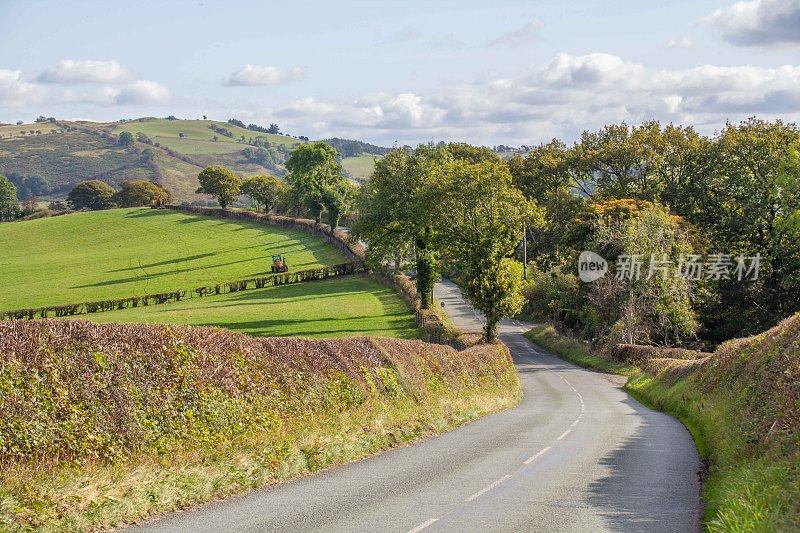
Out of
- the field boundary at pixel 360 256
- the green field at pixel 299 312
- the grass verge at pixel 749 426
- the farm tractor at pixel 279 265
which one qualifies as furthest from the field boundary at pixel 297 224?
the grass verge at pixel 749 426

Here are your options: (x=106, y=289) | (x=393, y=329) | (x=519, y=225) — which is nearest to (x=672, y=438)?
(x=519, y=225)

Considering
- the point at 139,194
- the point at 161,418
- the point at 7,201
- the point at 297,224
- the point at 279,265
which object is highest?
the point at 139,194

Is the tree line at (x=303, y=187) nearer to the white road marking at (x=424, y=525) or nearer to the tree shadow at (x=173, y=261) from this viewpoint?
the tree shadow at (x=173, y=261)

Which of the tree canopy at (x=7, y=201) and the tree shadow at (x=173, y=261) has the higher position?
the tree canopy at (x=7, y=201)

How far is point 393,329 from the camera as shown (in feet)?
219

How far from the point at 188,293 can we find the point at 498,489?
75479mm

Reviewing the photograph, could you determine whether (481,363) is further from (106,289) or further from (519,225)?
(106,289)

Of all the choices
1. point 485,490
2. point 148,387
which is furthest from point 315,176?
point 485,490

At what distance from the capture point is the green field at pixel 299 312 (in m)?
66.5

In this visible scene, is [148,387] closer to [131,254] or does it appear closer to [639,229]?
[639,229]

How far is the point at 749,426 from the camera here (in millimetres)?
17469

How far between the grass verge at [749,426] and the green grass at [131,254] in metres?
66.4

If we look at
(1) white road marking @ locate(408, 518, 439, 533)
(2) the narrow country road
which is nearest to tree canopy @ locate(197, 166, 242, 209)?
(2) the narrow country road

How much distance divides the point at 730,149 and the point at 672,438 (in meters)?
53.3
